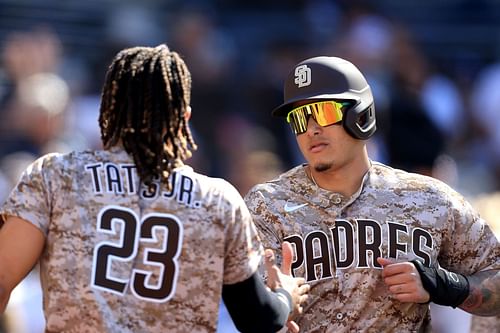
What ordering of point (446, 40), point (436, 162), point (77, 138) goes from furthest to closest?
point (446, 40) < point (77, 138) < point (436, 162)

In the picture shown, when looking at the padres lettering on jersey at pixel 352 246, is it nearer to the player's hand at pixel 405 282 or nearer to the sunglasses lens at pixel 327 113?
the player's hand at pixel 405 282

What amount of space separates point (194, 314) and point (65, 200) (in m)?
0.63

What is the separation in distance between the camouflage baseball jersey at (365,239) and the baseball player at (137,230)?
26.6 inches

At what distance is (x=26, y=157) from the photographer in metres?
9.45

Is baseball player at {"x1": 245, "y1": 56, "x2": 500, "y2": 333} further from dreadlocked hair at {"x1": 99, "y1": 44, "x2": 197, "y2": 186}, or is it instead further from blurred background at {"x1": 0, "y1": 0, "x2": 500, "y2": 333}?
blurred background at {"x1": 0, "y1": 0, "x2": 500, "y2": 333}

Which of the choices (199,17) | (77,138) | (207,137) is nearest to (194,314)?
(77,138)

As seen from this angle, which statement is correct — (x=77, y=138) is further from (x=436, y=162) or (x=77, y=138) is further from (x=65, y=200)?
(x=65, y=200)

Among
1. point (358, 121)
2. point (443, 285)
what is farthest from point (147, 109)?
point (443, 285)

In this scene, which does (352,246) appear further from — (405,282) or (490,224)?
(490,224)

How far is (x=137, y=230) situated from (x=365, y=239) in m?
1.30

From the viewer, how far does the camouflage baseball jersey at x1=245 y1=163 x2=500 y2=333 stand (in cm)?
512

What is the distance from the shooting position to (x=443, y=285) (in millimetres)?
5031

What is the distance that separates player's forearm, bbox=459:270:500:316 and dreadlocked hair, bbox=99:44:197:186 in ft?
5.11

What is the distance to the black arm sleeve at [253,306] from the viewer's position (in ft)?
14.5
